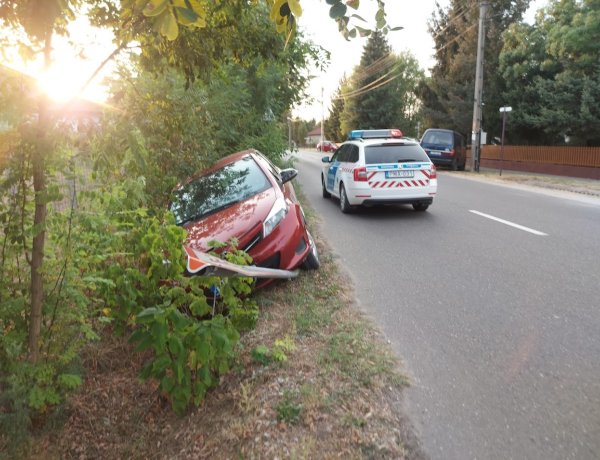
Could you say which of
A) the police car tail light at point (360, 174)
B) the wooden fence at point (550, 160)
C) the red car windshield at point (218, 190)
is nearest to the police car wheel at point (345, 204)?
the police car tail light at point (360, 174)

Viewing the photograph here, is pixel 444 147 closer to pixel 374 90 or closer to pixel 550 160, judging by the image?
pixel 550 160

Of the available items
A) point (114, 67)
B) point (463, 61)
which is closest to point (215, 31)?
point (114, 67)

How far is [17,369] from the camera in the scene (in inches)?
112

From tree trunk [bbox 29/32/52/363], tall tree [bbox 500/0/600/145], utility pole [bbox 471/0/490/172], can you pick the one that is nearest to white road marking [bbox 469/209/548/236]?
tree trunk [bbox 29/32/52/363]

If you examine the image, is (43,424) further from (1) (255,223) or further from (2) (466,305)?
(2) (466,305)

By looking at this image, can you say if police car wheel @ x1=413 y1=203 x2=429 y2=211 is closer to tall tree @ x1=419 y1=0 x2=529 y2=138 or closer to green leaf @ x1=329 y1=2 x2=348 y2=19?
green leaf @ x1=329 y1=2 x2=348 y2=19

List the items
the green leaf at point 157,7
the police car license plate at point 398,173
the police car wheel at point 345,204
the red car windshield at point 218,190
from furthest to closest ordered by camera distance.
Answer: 1. the police car wheel at point 345,204
2. the police car license plate at point 398,173
3. the red car windshield at point 218,190
4. the green leaf at point 157,7

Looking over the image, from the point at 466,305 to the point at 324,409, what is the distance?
244 cm

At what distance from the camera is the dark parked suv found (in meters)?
25.8

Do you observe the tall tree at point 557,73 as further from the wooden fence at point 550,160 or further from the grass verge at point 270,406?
the grass verge at point 270,406

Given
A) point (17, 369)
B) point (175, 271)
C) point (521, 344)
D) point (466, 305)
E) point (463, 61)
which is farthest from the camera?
point (463, 61)

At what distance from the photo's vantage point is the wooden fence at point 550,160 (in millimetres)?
21016

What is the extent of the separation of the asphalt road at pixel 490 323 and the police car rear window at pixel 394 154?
1306mm

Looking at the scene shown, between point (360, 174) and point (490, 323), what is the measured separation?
5869 millimetres
